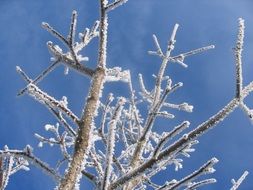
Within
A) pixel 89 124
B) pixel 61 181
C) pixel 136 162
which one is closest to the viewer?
pixel 61 181

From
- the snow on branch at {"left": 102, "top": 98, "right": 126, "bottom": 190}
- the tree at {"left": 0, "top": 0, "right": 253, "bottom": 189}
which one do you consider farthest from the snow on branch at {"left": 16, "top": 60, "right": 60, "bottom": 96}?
the snow on branch at {"left": 102, "top": 98, "right": 126, "bottom": 190}

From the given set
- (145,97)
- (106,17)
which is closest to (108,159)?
(106,17)

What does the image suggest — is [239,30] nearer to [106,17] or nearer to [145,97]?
[106,17]

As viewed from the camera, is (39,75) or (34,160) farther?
(39,75)

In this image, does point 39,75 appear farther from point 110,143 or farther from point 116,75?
point 110,143

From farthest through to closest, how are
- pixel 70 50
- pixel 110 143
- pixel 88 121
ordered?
1. pixel 70 50
2. pixel 88 121
3. pixel 110 143

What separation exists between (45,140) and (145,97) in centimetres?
451

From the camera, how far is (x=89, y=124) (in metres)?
3.77

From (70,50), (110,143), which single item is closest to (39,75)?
(70,50)

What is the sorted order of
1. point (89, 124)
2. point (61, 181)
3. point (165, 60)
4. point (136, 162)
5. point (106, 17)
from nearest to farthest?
point (61, 181) → point (89, 124) → point (106, 17) → point (136, 162) → point (165, 60)

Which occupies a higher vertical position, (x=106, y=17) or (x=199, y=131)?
(x=106, y=17)

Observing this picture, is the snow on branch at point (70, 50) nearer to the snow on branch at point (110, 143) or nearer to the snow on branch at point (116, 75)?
the snow on branch at point (116, 75)

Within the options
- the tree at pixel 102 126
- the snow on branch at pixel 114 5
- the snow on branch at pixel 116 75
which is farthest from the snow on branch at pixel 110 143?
the snow on branch at pixel 116 75

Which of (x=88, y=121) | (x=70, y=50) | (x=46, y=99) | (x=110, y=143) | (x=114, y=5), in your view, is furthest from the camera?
(x=70, y=50)
